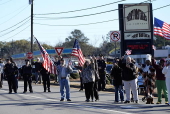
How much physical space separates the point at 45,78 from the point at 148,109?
8.84 meters

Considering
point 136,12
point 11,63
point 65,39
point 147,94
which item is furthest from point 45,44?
point 147,94

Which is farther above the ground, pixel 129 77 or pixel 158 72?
pixel 158 72

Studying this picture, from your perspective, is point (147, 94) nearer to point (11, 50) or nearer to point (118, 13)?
point (118, 13)

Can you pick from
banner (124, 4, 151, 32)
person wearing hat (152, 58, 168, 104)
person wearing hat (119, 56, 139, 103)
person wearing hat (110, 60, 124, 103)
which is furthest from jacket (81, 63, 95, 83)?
banner (124, 4, 151, 32)

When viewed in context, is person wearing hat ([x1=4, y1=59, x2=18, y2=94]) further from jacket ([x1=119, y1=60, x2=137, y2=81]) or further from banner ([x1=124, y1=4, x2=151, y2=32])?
banner ([x1=124, y1=4, x2=151, y2=32])

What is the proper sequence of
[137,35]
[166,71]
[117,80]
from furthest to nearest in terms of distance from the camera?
[137,35], [117,80], [166,71]

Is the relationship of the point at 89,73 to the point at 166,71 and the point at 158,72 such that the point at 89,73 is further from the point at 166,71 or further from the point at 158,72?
the point at 166,71

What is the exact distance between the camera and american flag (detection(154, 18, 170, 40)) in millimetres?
29078

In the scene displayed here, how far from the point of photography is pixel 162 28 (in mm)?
29125

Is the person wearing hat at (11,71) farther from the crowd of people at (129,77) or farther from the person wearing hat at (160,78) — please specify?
the person wearing hat at (160,78)

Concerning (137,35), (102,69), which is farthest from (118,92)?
(137,35)

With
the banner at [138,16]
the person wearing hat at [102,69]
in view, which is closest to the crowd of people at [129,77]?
the person wearing hat at [102,69]

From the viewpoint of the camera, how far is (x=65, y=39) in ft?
340

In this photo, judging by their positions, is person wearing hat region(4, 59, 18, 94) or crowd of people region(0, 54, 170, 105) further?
person wearing hat region(4, 59, 18, 94)
